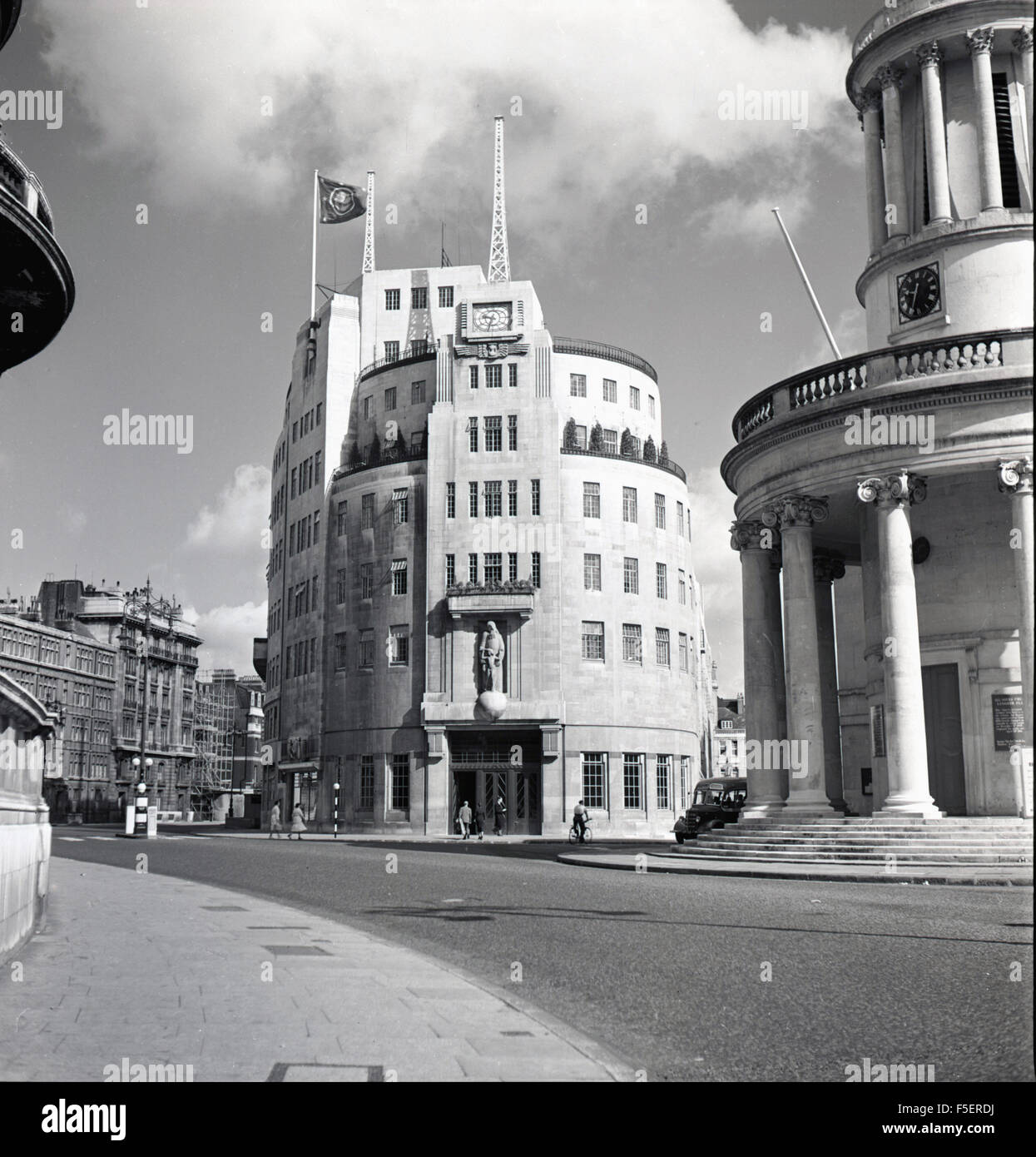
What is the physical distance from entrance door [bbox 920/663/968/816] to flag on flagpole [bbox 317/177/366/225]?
5439cm

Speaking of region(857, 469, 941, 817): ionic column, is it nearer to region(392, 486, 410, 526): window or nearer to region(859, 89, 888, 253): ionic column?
region(859, 89, 888, 253): ionic column

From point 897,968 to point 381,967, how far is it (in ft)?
15.9

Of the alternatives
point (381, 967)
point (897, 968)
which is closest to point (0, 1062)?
point (381, 967)

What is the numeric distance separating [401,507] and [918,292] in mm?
40992

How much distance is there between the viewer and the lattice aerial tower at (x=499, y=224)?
250 ft

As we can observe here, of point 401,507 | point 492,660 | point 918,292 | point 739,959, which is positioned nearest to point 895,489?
point 918,292

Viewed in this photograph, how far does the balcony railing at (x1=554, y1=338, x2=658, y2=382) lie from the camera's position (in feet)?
241

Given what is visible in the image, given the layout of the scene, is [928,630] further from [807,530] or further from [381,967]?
[381,967]

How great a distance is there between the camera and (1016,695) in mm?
26500

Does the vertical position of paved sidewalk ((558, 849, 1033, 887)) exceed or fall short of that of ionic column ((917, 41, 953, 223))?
it falls short

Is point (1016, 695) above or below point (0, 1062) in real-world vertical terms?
above

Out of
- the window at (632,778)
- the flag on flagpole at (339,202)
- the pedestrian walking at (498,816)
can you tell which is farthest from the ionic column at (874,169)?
the flag on flagpole at (339,202)

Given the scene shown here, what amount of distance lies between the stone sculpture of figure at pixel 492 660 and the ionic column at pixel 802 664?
35.5 metres

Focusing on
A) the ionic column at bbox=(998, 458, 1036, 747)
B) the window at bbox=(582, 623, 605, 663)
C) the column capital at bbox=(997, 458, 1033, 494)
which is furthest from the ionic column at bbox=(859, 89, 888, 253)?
the window at bbox=(582, 623, 605, 663)
